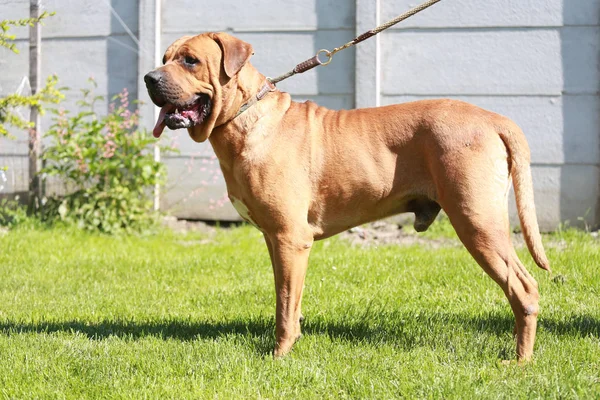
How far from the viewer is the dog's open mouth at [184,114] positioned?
146 inches

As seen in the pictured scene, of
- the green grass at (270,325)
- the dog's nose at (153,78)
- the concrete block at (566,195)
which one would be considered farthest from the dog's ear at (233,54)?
the concrete block at (566,195)

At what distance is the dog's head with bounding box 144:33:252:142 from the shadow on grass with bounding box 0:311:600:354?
4.02 feet

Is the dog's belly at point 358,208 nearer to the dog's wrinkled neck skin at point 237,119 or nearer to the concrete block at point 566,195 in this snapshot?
the dog's wrinkled neck skin at point 237,119

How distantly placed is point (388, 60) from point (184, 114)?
4196 mm

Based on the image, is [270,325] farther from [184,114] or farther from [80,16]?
[80,16]

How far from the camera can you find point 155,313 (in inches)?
188

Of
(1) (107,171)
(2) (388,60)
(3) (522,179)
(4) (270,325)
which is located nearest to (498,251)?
(3) (522,179)

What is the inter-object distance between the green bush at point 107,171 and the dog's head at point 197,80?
12.5 ft

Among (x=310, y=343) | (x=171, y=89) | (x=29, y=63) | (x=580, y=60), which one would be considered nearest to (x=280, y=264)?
(x=310, y=343)

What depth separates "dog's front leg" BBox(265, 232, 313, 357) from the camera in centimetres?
372

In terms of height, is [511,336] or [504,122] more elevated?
[504,122]

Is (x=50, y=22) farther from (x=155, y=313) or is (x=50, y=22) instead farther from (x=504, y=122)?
(x=504, y=122)

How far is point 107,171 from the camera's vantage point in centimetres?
756

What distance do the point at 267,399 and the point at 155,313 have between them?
1.81 m
